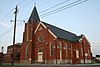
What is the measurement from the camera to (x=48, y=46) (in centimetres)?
4241

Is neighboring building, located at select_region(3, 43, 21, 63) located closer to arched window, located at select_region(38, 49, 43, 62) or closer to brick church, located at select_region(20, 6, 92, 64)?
brick church, located at select_region(20, 6, 92, 64)

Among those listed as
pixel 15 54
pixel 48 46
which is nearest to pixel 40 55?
pixel 48 46

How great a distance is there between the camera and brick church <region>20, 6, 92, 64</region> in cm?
4160

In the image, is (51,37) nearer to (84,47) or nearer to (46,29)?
(46,29)

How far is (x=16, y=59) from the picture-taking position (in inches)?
2317

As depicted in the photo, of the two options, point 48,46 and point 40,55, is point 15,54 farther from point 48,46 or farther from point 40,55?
point 48,46

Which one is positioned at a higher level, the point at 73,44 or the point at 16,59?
the point at 73,44

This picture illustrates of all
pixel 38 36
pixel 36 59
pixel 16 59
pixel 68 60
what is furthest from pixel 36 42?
pixel 16 59

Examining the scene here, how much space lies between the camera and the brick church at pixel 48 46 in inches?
1638

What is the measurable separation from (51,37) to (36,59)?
838 cm

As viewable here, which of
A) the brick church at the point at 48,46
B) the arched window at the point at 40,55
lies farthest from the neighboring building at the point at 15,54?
the arched window at the point at 40,55

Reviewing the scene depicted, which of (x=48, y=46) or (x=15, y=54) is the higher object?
(x=48, y=46)

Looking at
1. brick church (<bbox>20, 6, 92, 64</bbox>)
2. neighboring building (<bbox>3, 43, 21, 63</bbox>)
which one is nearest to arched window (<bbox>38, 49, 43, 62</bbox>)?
brick church (<bbox>20, 6, 92, 64</bbox>)

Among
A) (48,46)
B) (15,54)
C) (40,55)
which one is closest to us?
(48,46)
